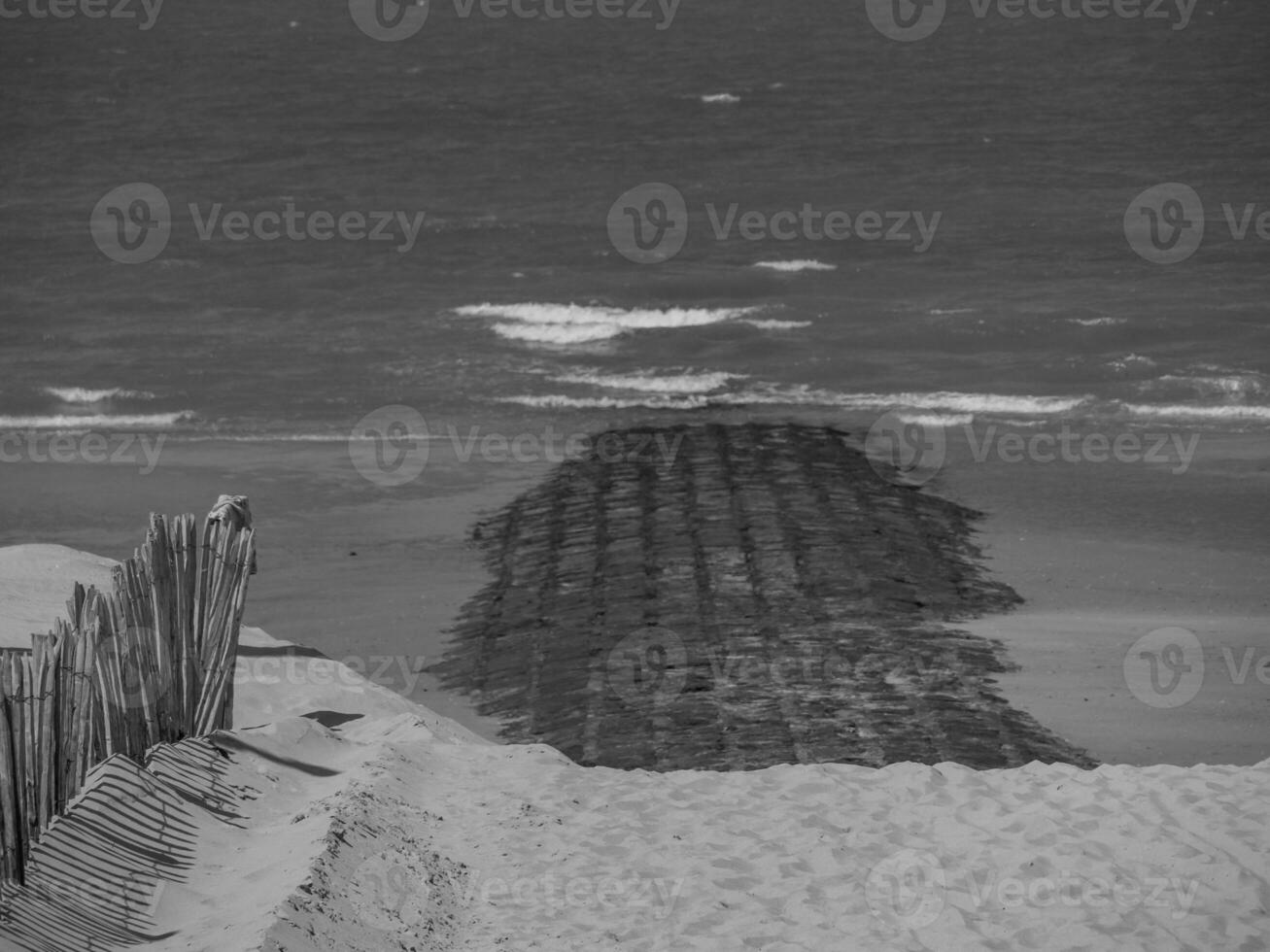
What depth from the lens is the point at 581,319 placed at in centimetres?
3275

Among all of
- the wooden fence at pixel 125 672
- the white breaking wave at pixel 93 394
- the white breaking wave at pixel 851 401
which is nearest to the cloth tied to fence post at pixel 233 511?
the wooden fence at pixel 125 672

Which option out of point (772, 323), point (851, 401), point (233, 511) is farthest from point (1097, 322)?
point (233, 511)

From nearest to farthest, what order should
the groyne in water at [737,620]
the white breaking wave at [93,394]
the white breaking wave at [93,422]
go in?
the groyne in water at [737,620], the white breaking wave at [93,422], the white breaking wave at [93,394]

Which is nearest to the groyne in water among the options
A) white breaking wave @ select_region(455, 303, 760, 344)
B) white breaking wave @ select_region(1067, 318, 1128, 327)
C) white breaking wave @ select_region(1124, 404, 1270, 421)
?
white breaking wave @ select_region(1124, 404, 1270, 421)

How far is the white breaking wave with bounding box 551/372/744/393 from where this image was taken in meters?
26.8

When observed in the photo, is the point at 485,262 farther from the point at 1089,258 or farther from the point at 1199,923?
the point at 1199,923

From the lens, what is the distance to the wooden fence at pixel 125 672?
23.9 feet

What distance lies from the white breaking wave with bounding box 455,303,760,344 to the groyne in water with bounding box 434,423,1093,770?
36.8 ft

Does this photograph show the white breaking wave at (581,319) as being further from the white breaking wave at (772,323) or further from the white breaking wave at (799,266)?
the white breaking wave at (799,266)

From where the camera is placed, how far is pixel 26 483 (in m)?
20.7

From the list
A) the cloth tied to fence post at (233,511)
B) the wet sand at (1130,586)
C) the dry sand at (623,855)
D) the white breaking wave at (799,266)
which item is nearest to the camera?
the dry sand at (623,855)

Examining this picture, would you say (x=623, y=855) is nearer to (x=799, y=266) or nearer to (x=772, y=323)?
(x=772, y=323)

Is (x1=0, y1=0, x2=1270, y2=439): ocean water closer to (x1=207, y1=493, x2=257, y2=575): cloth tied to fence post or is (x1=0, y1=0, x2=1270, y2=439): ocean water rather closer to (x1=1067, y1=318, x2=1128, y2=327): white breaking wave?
(x1=1067, y1=318, x2=1128, y2=327): white breaking wave

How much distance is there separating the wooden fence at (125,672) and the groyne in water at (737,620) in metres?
3.34
